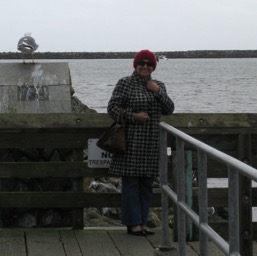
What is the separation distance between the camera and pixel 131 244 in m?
7.04

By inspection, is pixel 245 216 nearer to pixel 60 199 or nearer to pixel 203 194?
pixel 60 199

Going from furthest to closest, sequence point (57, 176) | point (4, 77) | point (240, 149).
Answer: point (4, 77) < point (57, 176) < point (240, 149)

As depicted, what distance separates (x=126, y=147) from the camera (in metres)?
7.06

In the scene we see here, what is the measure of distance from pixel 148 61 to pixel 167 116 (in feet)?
1.79

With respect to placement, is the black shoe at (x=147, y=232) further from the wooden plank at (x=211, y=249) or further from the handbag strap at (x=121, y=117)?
the handbag strap at (x=121, y=117)

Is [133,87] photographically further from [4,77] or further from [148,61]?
[4,77]

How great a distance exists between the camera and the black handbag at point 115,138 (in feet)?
22.8

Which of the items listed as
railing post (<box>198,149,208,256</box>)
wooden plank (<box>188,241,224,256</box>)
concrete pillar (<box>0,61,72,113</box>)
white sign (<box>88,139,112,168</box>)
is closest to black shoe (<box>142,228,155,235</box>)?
wooden plank (<box>188,241,224,256</box>)

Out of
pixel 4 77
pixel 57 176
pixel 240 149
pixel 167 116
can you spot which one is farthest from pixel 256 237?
pixel 4 77

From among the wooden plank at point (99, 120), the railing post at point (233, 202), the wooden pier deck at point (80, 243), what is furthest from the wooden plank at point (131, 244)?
the railing post at point (233, 202)

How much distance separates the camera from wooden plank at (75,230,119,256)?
6787 mm

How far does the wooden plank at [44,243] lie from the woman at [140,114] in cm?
68

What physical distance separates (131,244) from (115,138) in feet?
2.76

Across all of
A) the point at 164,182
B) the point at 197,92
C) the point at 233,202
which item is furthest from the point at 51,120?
the point at 197,92
